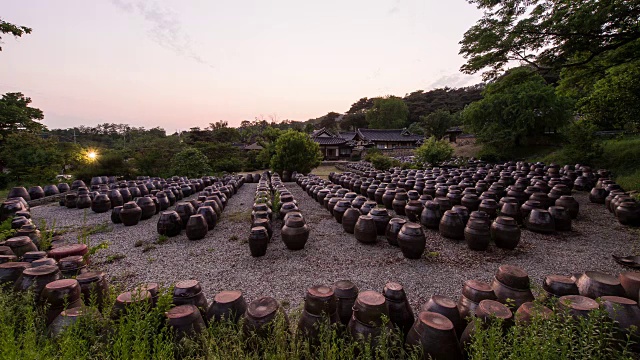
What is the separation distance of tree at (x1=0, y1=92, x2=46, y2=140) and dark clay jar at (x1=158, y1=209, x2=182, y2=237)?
18.1m

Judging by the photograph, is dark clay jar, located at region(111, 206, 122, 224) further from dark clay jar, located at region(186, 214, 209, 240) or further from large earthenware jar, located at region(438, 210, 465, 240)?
large earthenware jar, located at region(438, 210, 465, 240)

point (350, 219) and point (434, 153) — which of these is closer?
point (350, 219)

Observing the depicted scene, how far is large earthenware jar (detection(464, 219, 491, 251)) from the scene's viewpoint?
19.7ft

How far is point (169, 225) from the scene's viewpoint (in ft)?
24.8

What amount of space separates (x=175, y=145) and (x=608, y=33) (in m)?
28.3

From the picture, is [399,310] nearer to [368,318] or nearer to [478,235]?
[368,318]

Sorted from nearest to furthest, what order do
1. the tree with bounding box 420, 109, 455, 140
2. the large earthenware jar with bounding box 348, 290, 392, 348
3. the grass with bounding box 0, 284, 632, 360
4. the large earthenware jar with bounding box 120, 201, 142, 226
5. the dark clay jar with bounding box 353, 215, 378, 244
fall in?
1. the grass with bounding box 0, 284, 632, 360
2. the large earthenware jar with bounding box 348, 290, 392, 348
3. the dark clay jar with bounding box 353, 215, 378, 244
4. the large earthenware jar with bounding box 120, 201, 142, 226
5. the tree with bounding box 420, 109, 455, 140

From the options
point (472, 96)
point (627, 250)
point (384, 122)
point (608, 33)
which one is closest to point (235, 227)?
point (627, 250)

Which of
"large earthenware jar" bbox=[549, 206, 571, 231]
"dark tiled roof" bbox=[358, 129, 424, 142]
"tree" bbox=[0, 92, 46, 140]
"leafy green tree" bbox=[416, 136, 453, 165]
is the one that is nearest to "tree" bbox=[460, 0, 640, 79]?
"large earthenware jar" bbox=[549, 206, 571, 231]

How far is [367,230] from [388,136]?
38.1 m

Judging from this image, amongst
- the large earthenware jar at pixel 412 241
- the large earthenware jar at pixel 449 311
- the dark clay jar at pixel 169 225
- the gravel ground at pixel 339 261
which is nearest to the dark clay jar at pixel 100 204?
the gravel ground at pixel 339 261

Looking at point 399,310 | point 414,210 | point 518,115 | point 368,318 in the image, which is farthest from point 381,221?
point 518,115

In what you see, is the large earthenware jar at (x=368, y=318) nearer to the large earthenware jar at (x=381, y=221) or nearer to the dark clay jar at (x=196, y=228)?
the large earthenware jar at (x=381, y=221)

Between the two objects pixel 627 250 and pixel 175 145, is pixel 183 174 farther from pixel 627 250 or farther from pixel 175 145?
pixel 627 250
